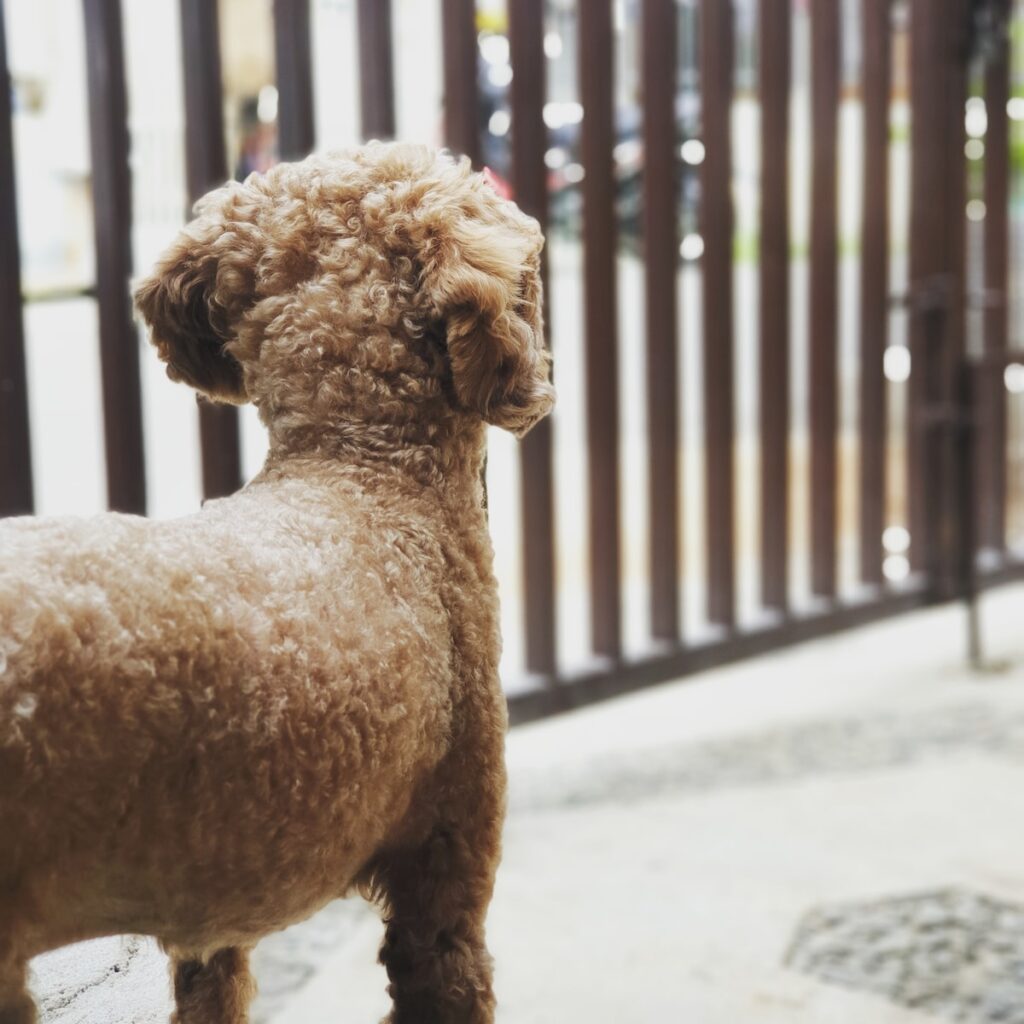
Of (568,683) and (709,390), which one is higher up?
(709,390)

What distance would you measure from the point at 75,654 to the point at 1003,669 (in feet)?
9.84

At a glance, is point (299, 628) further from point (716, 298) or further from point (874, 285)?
point (874, 285)

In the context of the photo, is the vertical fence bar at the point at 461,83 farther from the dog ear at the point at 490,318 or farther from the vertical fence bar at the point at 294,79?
the dog ear at the point at 490,318

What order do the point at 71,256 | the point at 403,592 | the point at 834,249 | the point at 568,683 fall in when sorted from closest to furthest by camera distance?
the point at 403,592 < the point at 568,683 < the point at 71,256 < the point at 834,249

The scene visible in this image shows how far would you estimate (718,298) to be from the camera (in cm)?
265

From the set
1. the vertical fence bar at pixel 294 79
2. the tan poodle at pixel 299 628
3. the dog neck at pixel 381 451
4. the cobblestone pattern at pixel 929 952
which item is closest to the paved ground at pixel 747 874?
the cobblestone pattern at pixel 929 952

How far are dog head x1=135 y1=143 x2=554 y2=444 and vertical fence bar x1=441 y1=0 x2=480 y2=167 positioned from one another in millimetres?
1440

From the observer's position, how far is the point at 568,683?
7.84 ft

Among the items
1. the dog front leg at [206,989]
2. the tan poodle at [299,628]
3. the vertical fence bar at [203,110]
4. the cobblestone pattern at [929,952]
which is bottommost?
the cobblestone pattern at [929,952]

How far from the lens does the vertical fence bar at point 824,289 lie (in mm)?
2811

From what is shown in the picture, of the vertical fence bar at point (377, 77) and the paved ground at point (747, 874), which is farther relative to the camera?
the vertical fence bar at point (377, 77)

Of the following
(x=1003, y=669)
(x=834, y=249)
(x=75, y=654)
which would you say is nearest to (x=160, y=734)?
(x=75, y=654)

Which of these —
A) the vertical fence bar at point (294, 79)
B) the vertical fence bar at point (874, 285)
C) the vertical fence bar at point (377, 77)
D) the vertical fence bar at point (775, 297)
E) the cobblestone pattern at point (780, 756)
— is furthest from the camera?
the vertical fence bar at point (874, 285)

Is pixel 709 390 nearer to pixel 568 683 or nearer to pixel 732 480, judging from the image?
pixel 732 480
